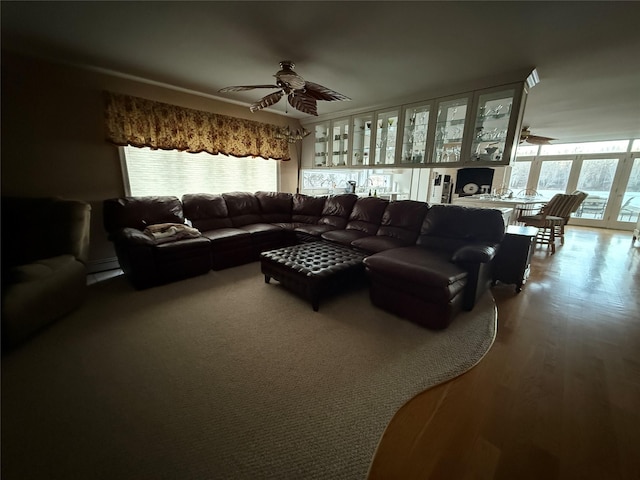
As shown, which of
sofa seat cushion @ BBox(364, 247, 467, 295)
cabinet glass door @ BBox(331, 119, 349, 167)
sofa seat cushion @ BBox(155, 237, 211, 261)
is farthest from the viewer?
cabinet glass door @ BBox(331, 119, 349, 167)

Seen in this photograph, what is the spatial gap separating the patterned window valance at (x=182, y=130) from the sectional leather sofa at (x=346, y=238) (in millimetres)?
766

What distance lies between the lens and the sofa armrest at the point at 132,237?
8.87 ft

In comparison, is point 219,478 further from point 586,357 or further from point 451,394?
point 586,357

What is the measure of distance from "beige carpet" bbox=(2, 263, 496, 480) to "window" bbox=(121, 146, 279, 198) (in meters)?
1.90

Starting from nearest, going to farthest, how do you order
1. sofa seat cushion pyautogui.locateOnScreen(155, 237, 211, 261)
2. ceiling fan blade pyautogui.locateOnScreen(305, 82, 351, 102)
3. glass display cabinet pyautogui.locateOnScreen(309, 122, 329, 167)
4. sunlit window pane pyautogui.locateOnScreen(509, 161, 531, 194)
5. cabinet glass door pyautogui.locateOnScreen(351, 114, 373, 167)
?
ceiling fan blade pyautogui.locateOnScreen(305, 82, 351, 102), sofa seat cushion pyautogui.locateOnScreen(155, 237, 211, 261), cabinet glass door pyautogui.locateOnScreen(351, 114, 373, 167), glass display cabinet pyautogui.locateOnScreen(309, 122, 329, 167), sunlit window pane pyautogui.locateOnScreen(509, 161, 531, 194)

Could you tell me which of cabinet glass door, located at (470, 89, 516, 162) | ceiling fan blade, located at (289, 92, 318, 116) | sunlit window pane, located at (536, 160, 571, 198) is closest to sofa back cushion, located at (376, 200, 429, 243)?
cabinet glass door, located at (470, 89, 516, 162)

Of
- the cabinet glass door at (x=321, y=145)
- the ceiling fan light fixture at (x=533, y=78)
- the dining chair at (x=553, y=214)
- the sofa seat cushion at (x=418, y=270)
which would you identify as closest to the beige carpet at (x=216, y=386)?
the sofa seat cushion at (x=418, y=270)

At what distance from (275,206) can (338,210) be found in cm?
122

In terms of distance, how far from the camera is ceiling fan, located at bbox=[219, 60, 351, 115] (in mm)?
2408

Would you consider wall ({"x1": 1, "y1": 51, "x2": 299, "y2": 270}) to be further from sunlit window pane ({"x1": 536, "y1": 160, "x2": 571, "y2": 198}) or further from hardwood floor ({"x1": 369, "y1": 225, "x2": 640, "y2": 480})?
sunlit window pane ({"x1": 536, "y1": 160, "x2": 571, "y2": 198})

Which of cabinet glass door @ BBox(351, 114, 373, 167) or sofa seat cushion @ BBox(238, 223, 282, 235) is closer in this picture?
sofa seat cushion @ BBox(238, 223, 282, 235)

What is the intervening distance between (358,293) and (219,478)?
201 cm

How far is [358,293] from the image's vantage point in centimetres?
283

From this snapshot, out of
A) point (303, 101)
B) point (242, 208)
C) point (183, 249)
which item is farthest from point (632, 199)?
point (183, 249)
